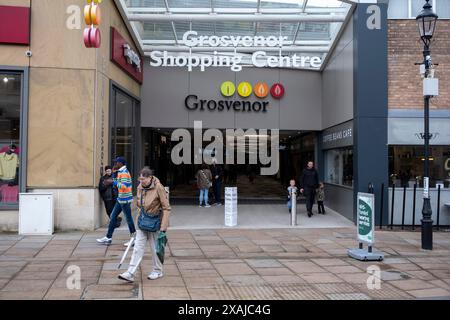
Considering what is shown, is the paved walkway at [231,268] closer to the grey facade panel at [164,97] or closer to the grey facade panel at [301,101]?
the grey facade panel at [164,97]

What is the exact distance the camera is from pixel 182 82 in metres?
17.2

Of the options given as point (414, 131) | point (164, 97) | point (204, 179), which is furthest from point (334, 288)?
point (164, 97)

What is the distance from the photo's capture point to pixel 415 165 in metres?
12.5

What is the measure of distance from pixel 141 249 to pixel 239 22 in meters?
10.7

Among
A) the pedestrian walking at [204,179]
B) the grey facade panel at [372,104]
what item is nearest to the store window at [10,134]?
the pedestrian walking at [204,179]

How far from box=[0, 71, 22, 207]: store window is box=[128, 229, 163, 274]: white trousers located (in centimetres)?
569

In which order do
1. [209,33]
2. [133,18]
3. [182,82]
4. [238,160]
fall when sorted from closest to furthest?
[133,18] → [209,33] → [182,82] → [238,160]

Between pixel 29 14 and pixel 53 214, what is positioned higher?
pixel 29 14

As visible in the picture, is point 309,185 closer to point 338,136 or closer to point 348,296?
point 338,136

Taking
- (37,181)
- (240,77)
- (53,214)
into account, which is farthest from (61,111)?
(240,77)

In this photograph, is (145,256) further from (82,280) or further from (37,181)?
(37,181)

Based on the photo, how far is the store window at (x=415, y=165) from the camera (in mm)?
12461

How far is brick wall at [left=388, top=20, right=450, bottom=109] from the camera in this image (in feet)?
40.8

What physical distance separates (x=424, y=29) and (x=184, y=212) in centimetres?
903
